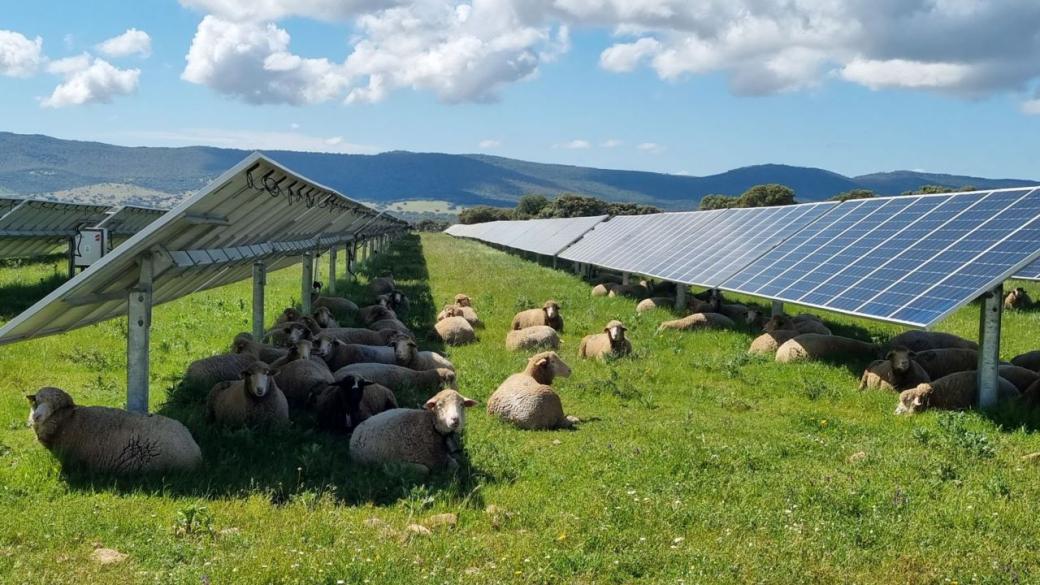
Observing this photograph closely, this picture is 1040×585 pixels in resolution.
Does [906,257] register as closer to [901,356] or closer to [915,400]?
[901,356]

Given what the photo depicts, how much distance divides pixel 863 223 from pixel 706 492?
13.1m

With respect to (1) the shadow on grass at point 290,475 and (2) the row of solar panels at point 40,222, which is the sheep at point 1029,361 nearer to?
(1) the shadow on grass at point 290,475

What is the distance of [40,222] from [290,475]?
23652 millimetres

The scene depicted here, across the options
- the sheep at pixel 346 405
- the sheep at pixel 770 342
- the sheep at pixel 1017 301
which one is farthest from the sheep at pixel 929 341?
the sheep at pixel 346 405

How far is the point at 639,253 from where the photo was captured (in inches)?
1195

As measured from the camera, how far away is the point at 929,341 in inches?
658

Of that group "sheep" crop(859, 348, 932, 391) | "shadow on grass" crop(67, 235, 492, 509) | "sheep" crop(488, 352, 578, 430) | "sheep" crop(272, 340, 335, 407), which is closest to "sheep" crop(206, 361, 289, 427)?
"shadow on grass" crop(67, 235, 492, 509)

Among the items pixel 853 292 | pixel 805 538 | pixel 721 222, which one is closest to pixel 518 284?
pixel 721 222

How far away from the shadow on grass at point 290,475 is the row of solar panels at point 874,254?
6.89 meters

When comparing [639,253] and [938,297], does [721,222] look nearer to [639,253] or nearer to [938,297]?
[639,253]

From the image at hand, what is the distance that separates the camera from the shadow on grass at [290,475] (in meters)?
7.71

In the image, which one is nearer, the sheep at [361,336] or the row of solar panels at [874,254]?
the row of solar panels at [874,254]

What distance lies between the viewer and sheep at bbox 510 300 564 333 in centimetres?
1936

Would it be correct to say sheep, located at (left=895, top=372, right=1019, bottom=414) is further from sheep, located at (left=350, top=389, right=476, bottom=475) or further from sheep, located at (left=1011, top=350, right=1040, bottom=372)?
sheep, located at (left=350, top=389, right=476, bottom=475)
